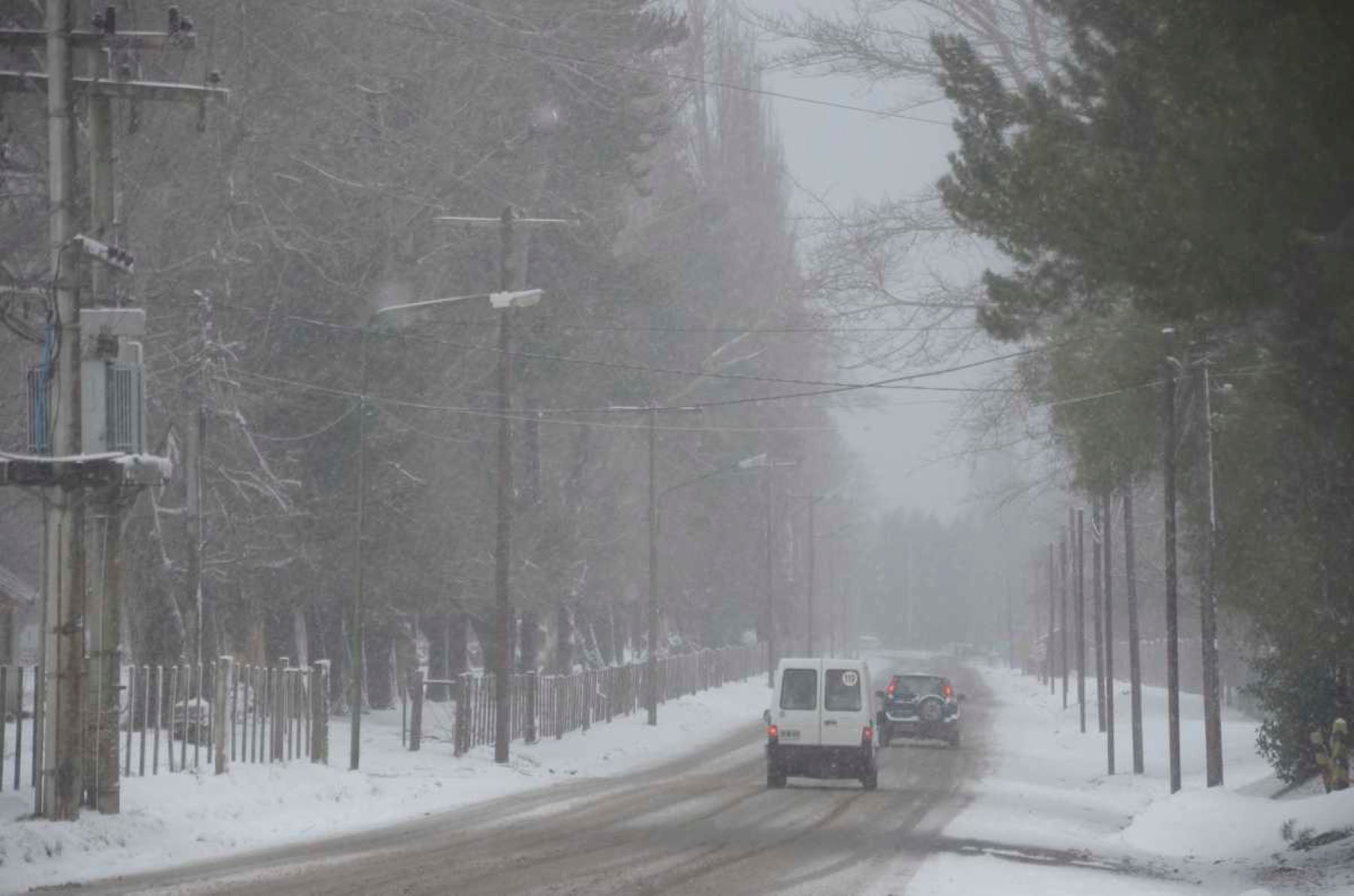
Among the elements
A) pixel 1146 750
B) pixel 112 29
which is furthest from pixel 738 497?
pixel 112 29

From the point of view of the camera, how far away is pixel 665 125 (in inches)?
2050

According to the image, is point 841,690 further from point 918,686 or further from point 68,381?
point 68,381

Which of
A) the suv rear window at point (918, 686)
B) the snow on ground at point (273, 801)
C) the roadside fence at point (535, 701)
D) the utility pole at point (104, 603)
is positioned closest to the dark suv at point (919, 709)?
the suv rear window at point (918, 686)

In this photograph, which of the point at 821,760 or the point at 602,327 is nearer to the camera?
the point at 821,760

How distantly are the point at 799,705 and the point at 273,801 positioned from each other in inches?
416

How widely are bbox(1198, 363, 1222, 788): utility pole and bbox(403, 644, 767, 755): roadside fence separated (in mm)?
13322

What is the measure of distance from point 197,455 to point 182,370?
3.41 metres

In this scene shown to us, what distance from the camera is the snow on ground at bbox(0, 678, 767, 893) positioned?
17.4 m

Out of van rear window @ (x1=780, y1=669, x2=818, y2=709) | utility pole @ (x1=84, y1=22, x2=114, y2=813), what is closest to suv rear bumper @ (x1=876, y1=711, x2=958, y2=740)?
van rear window @ (x1=780, y1=669, x2=818, y2=709)

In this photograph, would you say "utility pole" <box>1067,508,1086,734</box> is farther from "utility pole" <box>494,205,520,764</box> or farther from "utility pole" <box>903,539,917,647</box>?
"utility pole" <box>903,539,917,647</box>

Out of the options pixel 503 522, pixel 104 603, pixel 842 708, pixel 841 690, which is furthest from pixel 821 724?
pixel 104 603

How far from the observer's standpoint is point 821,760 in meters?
31.1

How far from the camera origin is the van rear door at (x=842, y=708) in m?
31.0

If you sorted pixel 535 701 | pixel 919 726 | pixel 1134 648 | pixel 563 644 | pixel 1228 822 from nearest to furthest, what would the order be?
pixel 1228 822
pixel 1134 648
pixel 535 701
pixel 919 726
pixel 563 644
